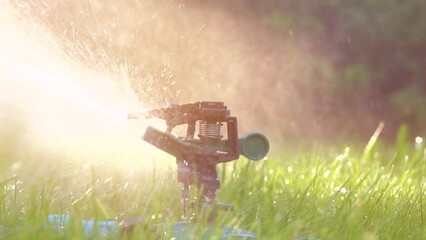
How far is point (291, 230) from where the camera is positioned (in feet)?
12.7

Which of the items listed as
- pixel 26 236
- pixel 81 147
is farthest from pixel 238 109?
pixel 26 236

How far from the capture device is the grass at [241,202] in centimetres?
383

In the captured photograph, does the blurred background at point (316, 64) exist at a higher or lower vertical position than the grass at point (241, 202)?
higher

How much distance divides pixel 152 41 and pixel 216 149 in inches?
169

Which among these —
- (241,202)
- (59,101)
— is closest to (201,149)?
(241,202)

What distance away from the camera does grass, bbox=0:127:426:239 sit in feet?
12.6

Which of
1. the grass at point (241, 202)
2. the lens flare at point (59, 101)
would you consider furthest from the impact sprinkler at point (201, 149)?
the lens flare at point (59, 101)

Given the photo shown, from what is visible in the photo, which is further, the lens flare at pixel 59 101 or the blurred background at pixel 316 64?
the blurred background at pixel 316 64

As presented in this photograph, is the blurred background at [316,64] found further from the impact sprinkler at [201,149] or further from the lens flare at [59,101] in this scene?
the impact sprinkler at [201,149]

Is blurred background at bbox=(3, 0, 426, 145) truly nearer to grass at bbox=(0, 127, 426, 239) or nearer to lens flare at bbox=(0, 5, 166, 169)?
lens flare at bbox=(0, 5, 166, 169)

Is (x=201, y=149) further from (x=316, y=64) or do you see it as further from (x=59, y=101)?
(x=316, y=64)

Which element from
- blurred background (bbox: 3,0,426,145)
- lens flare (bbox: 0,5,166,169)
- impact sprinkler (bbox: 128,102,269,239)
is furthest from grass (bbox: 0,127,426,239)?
blurred background (bbox: 3,0,426,145)

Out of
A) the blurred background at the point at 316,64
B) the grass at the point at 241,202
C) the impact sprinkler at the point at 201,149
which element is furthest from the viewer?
the blurred background at the point at 316,64

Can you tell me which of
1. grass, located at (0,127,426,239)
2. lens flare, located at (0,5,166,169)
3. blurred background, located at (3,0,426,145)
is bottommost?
grass, located at (0,127,426,239)
